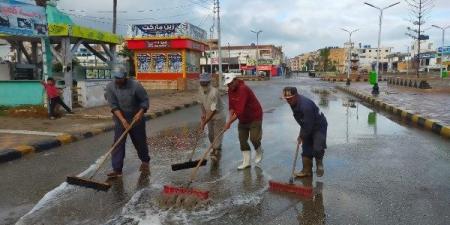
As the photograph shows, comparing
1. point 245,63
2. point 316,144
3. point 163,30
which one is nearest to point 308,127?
point 316,144

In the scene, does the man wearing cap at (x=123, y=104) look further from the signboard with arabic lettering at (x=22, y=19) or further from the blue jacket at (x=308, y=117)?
the signboard with arabic lettering at (x=22, y=19)

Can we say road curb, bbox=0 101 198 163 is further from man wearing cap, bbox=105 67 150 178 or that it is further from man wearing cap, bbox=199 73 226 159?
man wearing cap, bbox=199 73 226 159

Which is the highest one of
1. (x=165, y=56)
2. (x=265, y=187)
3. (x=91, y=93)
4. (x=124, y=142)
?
(x=165, y=56)

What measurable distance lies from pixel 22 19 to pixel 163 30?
685 inches

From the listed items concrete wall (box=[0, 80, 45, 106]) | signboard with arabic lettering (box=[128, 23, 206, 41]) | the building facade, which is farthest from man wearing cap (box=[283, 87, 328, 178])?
the building facade

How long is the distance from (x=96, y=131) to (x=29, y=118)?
3.40 m

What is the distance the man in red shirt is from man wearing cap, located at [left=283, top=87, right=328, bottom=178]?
0.81 m

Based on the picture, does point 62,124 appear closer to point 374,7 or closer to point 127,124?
point 127,124

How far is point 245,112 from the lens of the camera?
22.7 ft

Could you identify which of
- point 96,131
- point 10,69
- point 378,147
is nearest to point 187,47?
point 10,69

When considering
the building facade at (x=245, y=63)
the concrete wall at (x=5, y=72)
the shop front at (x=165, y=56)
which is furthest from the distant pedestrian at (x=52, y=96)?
the building facade at (x=245, y=63)

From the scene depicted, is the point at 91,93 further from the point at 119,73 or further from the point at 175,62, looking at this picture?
the point at 175,62

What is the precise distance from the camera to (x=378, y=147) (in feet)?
29.1

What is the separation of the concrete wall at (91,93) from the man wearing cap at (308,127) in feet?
40.5
